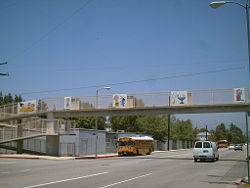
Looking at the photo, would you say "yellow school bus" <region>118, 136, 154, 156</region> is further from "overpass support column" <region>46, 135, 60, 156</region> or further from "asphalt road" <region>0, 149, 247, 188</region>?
"asphalt road" <region>0, 149, 247, 188</region>

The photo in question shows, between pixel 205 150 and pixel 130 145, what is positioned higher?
pixel 205 150

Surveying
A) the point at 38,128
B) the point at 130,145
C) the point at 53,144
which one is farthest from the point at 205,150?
the point at 38,128

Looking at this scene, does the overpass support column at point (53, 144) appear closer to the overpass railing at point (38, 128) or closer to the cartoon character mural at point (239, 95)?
the overpass railing at point (38, 128)

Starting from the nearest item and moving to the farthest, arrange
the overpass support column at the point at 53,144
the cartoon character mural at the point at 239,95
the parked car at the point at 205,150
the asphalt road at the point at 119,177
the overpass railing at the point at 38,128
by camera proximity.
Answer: the asphalt road at the point at 119,177
the parked car at the point at 205,150
the cartoon character mural at the point at 239,95
the overpass railing at the point at 38,128
the overpass support column at the point at 53,144

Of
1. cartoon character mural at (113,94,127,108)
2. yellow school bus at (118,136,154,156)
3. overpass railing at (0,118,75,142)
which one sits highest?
cartoon character mural at (113,94,127,108)

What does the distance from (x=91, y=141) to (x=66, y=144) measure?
5240 millimetres

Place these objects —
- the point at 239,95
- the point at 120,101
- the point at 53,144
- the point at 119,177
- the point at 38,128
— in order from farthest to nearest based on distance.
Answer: the point at 53,144 → the point at 38,128 → the point at 120,101 → the point at 239,95 → the point at 119,177

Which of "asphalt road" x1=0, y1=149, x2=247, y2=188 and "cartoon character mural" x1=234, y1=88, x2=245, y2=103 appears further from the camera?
"cartoon character mural" x1=234, y1=88, x2=245, y2=103

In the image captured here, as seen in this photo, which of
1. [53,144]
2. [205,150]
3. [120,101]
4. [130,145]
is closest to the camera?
[205,150]

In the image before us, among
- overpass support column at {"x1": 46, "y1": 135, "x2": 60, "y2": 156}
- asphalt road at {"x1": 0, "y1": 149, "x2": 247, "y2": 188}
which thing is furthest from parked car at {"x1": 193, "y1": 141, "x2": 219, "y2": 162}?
overpass support column at {"x1": 46, "y1": 135, "x2": 60, "y2": 156}

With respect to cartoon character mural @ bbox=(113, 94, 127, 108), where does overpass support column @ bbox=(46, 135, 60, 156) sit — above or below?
below

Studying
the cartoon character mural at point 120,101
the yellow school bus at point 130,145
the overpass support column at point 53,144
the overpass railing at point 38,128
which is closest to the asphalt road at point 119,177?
the cartoon character mural at point 120,101

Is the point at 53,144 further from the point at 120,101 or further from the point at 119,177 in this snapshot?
the point at 119,177

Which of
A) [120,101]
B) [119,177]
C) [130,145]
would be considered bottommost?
[130,145]
